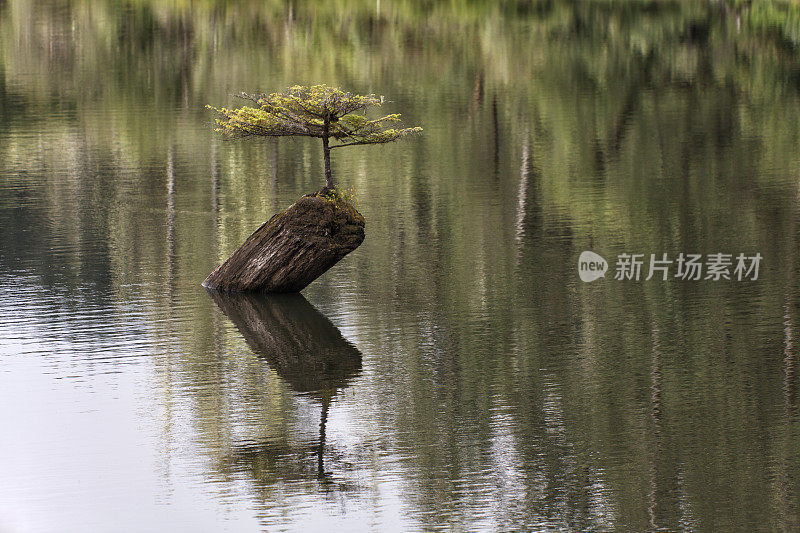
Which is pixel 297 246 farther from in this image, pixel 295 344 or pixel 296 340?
pixel 295 344

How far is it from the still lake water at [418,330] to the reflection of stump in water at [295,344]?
72 millimetres

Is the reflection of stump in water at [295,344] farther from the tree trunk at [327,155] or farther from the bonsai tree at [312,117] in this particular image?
the bonsai tree at [312,117]

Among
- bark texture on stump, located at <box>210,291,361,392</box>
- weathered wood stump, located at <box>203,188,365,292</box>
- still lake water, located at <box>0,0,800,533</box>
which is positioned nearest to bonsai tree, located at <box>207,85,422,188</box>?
weathered wood stump, located at <box>203,188,365,292</box>

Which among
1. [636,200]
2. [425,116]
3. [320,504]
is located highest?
[425,116]

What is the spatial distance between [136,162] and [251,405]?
2526 cm

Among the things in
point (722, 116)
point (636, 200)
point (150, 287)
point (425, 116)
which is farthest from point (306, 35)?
point (150, 287)

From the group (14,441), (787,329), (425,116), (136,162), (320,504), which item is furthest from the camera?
(425,116)

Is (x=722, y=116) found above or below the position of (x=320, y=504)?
above

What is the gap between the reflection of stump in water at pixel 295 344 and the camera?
1727cm

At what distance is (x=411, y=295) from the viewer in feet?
75.5

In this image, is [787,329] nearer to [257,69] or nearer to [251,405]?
[251,405]

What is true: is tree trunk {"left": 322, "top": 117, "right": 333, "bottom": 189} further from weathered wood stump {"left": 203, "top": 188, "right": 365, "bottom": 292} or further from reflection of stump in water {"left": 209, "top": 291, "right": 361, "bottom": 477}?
reflection of stump in water {"left": 209, "top": 291, "right": 361, "bottom": 477}

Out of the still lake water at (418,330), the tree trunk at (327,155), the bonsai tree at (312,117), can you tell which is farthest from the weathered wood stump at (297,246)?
the bonsai tree at (312,117)

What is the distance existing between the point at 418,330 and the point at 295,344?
6.76 ft
